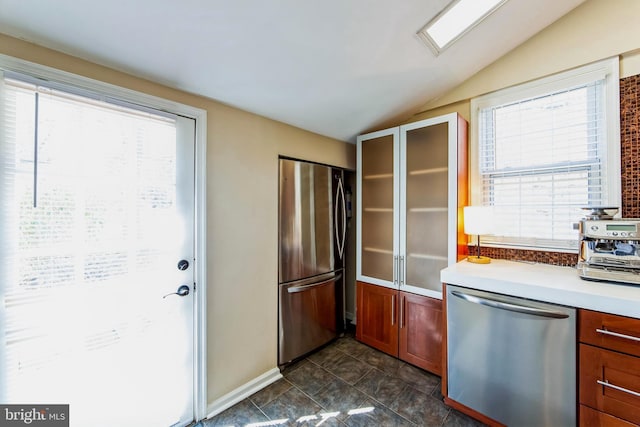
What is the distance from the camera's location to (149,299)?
1.46m

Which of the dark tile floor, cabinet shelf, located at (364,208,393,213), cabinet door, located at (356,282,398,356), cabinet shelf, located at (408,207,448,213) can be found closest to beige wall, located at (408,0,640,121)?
cabinet shelf, located at (408,207,448,213)

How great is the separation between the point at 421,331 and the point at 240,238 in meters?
1.79

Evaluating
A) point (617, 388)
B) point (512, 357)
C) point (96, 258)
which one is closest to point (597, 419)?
point (617, 388)

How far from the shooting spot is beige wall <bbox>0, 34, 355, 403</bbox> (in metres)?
1.72

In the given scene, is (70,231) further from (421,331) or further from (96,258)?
(421,331)

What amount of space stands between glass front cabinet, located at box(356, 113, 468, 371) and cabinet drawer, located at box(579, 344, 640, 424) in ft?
2.89

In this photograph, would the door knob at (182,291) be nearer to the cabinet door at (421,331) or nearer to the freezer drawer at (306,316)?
the freezer drawer at (306,316)

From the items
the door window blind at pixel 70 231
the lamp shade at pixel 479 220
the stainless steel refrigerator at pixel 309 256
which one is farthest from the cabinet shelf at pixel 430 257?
the door window blind at pixel 70 231

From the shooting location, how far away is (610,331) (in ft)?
3.95

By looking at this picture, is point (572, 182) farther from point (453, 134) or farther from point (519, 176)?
point (453, 134)

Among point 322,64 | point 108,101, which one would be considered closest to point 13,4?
point 108,101

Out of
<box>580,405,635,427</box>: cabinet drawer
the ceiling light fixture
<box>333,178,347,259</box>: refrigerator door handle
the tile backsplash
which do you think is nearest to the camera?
<box>580,405,635,427</box>: cabinet drawer

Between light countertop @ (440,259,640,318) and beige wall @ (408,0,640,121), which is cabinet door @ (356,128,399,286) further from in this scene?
beige wall @ (408,0,640,121)

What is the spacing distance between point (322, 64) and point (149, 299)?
6.07 feet
